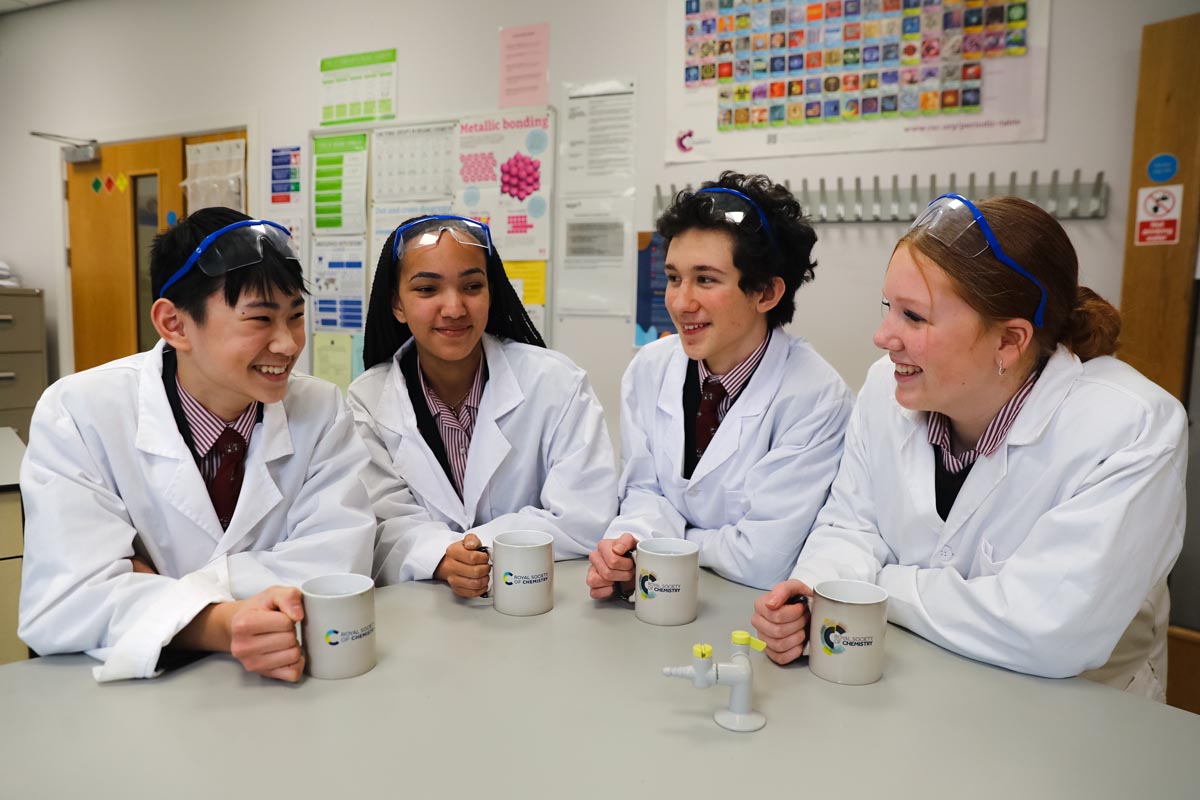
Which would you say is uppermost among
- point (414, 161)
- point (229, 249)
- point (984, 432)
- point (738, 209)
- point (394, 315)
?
point (414, 161)

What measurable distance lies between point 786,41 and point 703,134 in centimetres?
40

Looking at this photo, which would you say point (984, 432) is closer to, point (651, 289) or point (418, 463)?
point (418, 463)

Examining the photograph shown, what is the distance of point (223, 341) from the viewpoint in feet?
4.32

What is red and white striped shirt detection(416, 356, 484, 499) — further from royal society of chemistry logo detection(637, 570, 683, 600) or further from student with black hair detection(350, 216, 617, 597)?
royal society of chemistry logo detection(637, 570, 683, 600)

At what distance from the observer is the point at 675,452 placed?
1760 millimetres

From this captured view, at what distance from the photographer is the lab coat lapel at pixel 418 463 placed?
1.70 meters

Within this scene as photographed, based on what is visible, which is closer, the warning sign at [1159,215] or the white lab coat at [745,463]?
the white lab coat at [745,463]

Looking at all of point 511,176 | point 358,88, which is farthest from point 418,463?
point 358,88

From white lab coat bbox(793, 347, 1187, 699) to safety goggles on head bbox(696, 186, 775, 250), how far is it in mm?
476

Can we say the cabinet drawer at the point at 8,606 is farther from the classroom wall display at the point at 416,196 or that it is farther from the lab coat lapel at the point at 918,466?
the lab coat lapel at the point at 918,466

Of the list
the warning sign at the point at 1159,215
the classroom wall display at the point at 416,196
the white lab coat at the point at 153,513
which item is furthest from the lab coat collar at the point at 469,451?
the warning sign at the point at 1159,215

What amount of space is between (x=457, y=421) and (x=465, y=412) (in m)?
0.03

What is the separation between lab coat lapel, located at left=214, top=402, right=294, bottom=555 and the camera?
52.2 inches

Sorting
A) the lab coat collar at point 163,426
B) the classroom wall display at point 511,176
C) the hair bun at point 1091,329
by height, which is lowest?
the lab coat collar at point 163,426
